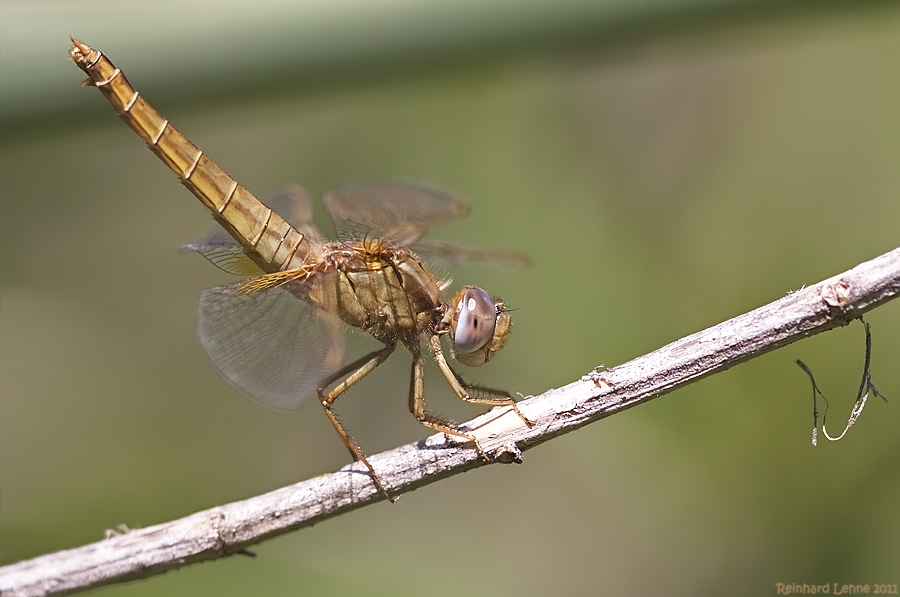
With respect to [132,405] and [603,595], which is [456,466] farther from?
[132,405]

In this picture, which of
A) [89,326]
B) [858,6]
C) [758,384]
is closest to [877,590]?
[758,384]

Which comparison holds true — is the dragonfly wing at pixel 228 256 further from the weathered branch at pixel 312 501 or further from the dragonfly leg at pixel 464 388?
the weathered branch at pixel 312 501

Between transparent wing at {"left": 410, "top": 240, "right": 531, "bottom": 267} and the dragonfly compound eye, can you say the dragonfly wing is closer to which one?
transparent wing at {"left": 410, "top": 240, "right": 531, "bottom": 267}

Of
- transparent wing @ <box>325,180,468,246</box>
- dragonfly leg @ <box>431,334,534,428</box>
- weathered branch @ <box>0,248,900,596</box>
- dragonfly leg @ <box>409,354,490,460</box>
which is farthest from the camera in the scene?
transparent wing @ <box>325,180,468,246</box>

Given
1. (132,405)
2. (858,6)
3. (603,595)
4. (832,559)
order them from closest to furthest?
(858,6) < (832,559) < (603,595) < (132,405)

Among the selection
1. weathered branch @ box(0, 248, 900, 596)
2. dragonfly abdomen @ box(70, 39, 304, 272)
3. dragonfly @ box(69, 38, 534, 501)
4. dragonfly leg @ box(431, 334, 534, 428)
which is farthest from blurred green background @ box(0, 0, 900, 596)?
weathered branch @ box(0, 248, 900, 596)

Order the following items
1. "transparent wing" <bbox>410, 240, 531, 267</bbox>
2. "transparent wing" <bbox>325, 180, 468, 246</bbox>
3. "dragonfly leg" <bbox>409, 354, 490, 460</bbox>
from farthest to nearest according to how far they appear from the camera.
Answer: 1. "transparent wing" <bbox>410, 240, 531, 267</bbox>
2. "transparent wing" <bbox>325, 180, 468, 246</bbox>
3. "dragonfly leg" <bbox>409, 354, 490, 460</bbox>
